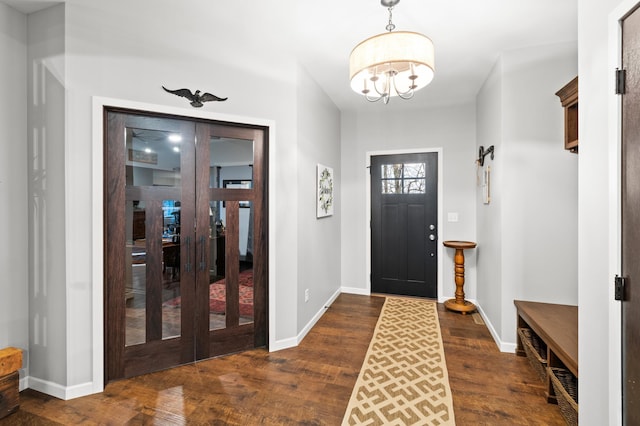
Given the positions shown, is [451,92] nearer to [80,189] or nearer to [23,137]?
[80,189]

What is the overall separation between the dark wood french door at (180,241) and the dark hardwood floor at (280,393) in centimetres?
25

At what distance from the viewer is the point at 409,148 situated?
4480 millimetres

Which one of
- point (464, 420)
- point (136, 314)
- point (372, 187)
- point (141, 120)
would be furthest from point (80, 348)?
point (372, 187)

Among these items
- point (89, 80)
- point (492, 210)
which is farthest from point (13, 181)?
point (492, 210)

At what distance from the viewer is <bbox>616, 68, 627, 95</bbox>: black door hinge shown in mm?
1278

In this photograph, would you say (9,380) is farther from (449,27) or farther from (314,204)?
(449,27)

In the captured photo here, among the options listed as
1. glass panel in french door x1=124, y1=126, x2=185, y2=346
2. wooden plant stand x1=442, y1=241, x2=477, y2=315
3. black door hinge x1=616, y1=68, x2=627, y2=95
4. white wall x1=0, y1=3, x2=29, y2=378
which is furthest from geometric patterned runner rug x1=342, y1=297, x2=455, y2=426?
white wall x1=0, y1=3, x2=29, y2=378

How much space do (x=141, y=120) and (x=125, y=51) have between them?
19.5 inches

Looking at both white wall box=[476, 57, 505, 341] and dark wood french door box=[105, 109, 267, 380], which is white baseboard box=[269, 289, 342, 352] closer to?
dark wood french door box=[105, 109, 267, 380]

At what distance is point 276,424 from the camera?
1890 millimetres

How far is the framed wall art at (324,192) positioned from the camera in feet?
11.9

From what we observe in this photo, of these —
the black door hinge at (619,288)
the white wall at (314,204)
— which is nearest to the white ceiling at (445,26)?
the white wall at (314,204)

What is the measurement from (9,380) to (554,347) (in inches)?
142

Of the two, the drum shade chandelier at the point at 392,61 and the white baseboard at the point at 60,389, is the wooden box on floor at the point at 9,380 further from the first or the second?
the drum shade chandelier at the point at 392,61
